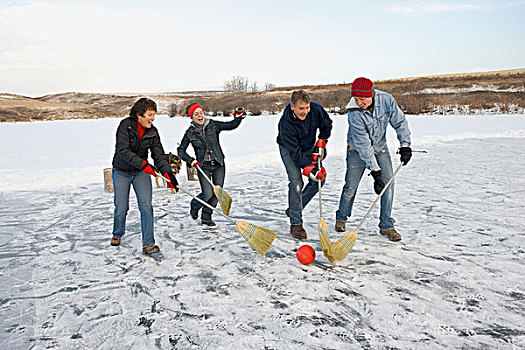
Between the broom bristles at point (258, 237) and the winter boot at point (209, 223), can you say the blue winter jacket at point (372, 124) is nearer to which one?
the broom bristles at point (258, 237)

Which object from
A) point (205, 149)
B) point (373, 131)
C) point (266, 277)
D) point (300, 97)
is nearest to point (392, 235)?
point (373, 131)

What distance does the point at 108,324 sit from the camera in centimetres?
280

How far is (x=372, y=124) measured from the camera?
3869mm

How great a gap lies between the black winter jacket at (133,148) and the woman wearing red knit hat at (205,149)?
2.30ft

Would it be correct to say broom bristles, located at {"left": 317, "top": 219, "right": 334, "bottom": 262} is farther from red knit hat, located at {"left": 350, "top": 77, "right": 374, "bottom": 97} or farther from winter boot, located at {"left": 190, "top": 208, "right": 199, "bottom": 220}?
winter boot, located at {"left": 190, "top": 208, "right": 199, "bottom": 220}

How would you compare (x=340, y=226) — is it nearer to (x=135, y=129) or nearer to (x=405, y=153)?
(x=405, y=153)

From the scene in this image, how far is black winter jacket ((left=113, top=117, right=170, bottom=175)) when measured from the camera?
368 cm

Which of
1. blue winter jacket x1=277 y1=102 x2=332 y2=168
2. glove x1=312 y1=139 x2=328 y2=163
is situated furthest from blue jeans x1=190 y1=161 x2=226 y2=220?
glove x1=312 y1=139 x2=328 y2=163

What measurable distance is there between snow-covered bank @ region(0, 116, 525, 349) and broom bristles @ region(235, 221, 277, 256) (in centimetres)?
11

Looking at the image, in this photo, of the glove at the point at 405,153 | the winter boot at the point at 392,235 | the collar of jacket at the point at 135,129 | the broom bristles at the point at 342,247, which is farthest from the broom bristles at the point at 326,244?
the collar of jacket at the point at 135,129

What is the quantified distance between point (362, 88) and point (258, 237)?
1709 mm

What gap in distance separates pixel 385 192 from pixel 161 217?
112 inches

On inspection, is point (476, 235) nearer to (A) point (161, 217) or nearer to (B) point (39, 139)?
(A) point (161, 217)

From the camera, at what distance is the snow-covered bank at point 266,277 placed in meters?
2.63
